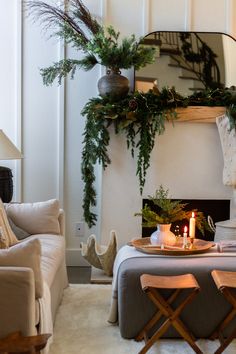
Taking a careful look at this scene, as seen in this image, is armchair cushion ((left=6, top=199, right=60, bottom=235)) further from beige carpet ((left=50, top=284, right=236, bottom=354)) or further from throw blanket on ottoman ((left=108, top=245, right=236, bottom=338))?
throw blanket on ottoman ((left=108, top=245, right=236, bottom=338))

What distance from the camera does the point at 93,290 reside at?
3.63m

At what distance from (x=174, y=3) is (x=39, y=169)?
214 centimetres

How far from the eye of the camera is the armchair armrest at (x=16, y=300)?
2092 millimetres

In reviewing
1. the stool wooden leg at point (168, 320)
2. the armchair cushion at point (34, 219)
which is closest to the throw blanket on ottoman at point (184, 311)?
the stool wooden leg at point (168, 320)

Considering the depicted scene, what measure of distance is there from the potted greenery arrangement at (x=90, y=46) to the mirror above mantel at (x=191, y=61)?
282 mm

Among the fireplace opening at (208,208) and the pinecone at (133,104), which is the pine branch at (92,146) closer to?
the pinecone at (133,104)

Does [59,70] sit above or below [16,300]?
above

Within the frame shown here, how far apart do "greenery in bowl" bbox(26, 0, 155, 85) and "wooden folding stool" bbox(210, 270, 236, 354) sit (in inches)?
88.5

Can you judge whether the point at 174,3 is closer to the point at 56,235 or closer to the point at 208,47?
the point at 208,47

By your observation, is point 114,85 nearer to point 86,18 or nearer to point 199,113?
point 86,18

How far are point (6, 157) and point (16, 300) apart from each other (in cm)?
189

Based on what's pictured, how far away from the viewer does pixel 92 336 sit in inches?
109

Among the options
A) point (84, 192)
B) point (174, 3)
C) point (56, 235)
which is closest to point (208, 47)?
point (174, 3)

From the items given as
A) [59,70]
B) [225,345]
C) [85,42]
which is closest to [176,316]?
[225,345]
